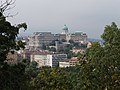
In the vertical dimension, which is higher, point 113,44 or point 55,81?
point 113,44

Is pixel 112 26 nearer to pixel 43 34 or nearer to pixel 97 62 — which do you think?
pixel 97 62

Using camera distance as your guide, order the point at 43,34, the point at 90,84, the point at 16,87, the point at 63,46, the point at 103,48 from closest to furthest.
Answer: the point at 16,87
the point at 90,84
the point at 103,48
the point at 63,46
the point at 43,34

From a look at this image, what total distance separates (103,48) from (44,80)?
111 inches

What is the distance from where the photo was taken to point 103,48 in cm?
1541

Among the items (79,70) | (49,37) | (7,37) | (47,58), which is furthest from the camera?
(49,37)

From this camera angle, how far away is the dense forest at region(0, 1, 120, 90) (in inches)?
407

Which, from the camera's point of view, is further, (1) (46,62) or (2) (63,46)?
(2) (63,46)

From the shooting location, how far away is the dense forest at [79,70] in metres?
10.3

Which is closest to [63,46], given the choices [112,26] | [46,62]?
[46,62]

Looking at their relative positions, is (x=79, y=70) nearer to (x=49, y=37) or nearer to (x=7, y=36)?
(x=7, y=36)

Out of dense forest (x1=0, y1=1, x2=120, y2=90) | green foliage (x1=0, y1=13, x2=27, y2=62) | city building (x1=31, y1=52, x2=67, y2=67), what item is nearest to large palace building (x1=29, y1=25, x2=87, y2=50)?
city building (x1=31, y1=52, x2=67, y2=67)

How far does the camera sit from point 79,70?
1479 cm

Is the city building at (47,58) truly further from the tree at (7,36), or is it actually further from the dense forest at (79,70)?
the tree at (7,36)

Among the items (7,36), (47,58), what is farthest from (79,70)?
(47,58)
